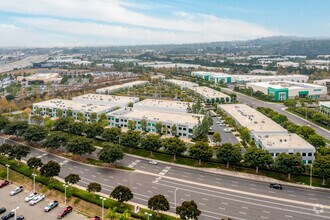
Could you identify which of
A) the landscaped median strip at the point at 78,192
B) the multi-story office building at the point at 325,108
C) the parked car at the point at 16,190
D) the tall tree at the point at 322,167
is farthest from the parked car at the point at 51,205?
the multi-story office building at the point at 325,108

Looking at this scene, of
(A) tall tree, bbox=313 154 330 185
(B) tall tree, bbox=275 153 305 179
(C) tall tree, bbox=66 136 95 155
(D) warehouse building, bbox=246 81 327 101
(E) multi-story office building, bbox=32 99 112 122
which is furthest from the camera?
(D) warehouse building, bbox=246 81 327 101

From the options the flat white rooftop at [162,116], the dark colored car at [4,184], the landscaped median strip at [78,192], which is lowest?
the dark colored car at [4,184]

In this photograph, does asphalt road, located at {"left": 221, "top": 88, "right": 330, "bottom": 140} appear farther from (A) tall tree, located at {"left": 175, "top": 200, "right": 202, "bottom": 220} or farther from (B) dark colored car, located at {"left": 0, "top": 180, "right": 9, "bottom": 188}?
(B) dark colored car, located at {"left": 0, "top": 180, "right": 9, "bottom": 188}

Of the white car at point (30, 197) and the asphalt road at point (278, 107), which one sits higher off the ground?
the asphalt road at point (278, 107)

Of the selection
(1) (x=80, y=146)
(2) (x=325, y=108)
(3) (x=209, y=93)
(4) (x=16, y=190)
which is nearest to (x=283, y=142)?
(1) (x=80, y=146)

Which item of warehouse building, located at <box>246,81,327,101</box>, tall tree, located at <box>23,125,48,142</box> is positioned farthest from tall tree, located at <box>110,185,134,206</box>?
warehouse building, located at <box>246,81,327,101</box>

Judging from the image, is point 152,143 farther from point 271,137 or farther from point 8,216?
point 8,216

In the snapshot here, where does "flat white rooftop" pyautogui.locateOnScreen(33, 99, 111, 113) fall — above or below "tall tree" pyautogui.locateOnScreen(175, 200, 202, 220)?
above

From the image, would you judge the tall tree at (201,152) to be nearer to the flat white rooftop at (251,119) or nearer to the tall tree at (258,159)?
the tall tree at (258,159)
